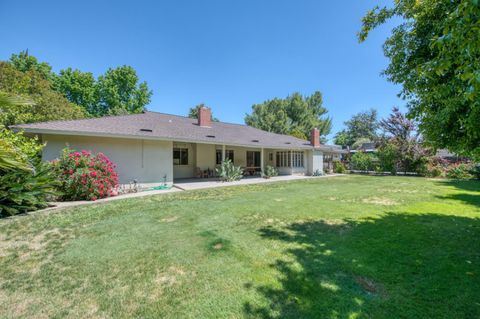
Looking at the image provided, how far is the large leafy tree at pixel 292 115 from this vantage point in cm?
3478

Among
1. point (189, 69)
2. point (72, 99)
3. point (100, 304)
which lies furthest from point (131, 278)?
point (72, 99)

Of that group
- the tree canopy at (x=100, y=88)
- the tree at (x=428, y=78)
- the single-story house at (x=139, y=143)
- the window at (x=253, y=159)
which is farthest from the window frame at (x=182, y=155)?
the tree canopy at (x=100, y=88)

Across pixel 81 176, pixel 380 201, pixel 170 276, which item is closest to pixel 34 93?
pixel 81 176

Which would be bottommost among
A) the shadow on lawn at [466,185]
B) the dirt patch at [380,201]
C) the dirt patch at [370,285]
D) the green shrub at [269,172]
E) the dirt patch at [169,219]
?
the dirt patch at [370,285]

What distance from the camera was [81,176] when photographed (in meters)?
8.02

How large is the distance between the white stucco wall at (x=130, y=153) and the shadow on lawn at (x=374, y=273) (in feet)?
27.9

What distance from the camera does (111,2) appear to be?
11953 millimetres

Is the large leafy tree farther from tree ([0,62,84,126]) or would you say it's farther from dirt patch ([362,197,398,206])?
tree ([0,62,84,126])

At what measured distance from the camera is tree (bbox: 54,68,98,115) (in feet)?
96.9

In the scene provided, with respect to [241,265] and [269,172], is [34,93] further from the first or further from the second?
[241,265]

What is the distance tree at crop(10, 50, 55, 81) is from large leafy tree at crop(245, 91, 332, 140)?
30654 millimetres

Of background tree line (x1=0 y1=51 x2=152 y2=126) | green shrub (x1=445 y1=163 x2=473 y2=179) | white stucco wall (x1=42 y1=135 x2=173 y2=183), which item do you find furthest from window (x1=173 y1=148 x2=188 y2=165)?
green shrub (x1=445 y1=163 x2=473 y2=179)

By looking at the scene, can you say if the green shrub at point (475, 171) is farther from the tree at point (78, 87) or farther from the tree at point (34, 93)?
the tree at point (78, 87)

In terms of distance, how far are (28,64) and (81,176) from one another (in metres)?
30.9
